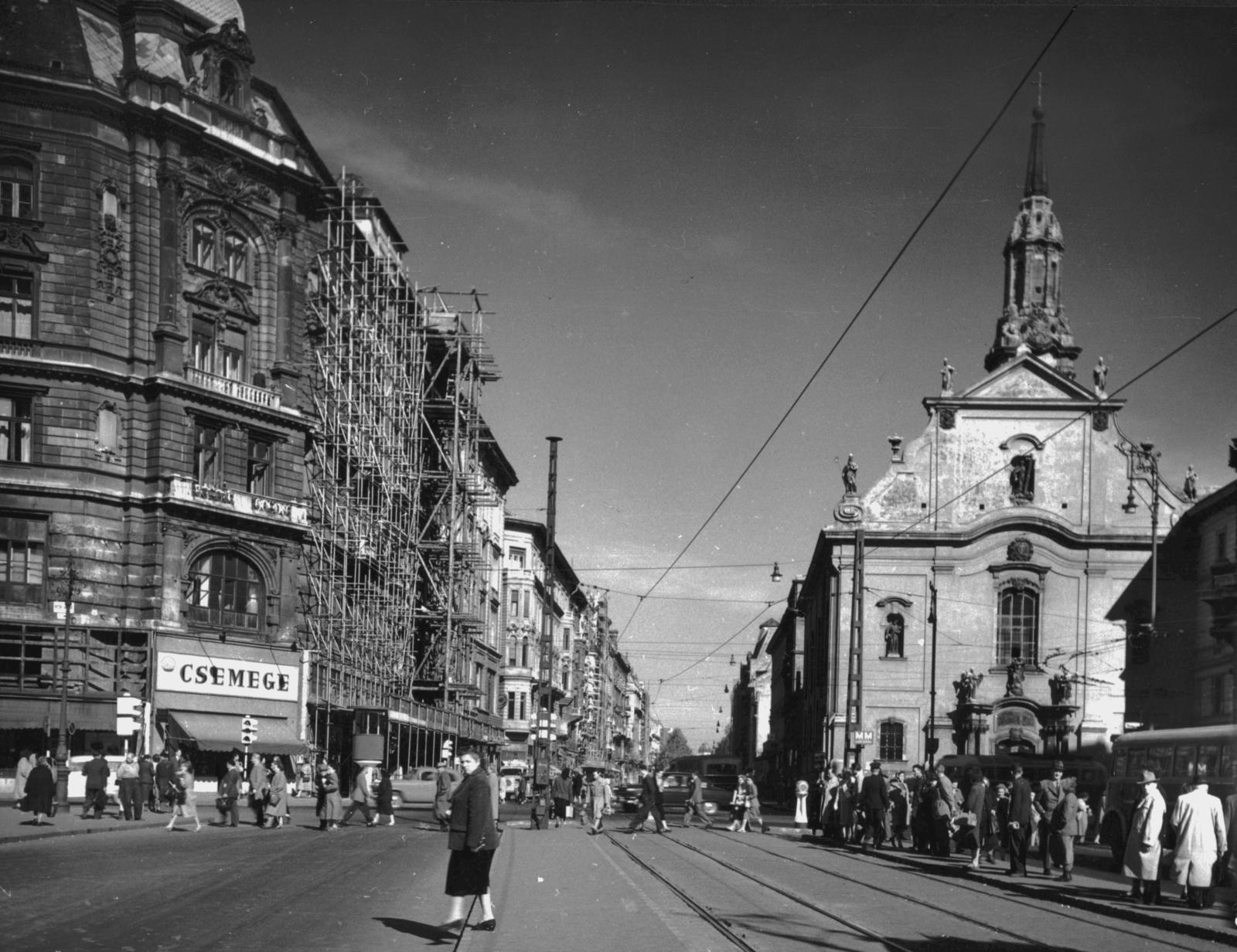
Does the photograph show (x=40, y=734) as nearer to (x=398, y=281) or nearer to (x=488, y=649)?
(x=398, y=281)

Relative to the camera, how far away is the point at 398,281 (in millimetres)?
59250

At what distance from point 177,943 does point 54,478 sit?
3112 cm

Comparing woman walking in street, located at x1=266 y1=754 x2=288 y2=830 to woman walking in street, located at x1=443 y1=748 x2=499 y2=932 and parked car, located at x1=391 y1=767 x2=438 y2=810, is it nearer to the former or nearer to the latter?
parked car, located at x1=391 y1=767 x2=438 y2=810

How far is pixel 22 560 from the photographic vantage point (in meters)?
40.8

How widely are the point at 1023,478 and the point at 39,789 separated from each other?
49.1 meters

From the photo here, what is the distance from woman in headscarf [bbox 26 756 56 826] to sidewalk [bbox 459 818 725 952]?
8.67 m

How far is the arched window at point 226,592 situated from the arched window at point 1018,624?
1368 inches

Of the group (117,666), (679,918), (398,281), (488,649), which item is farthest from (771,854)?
(488,649)

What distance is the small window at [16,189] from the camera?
1607 inches

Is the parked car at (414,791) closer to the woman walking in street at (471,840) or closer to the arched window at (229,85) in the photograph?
the arched window at (229,85)

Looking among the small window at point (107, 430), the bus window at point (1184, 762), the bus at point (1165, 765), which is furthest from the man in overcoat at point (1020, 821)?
the small window at point (107, 430)

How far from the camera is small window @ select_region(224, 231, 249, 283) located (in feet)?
152

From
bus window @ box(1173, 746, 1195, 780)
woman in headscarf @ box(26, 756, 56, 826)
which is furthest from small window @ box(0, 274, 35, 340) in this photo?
bus window @ box(1173, 746, 1195, 780)

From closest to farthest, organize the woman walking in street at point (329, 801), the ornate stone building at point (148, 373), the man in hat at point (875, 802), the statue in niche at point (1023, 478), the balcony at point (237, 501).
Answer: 1. the man in hat at point (875, 802)
2. the woman walking in street at point (329, 801)
3. the ornate stone building at point (148, 373)
4. the balcony at point (237, 501)
5. the statue in niche at point (1023, 478)
